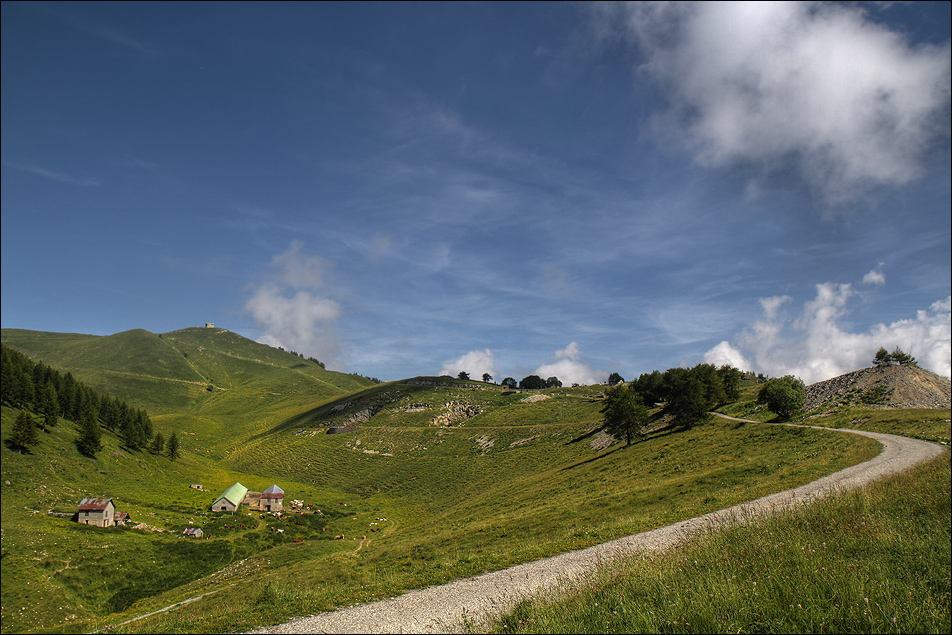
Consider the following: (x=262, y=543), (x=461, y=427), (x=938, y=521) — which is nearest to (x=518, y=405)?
(x=461, y=427)

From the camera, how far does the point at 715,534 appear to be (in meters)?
11.4

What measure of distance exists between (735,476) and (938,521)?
20.0 meters

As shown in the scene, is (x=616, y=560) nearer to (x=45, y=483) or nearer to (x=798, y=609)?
(x=798, y=609)

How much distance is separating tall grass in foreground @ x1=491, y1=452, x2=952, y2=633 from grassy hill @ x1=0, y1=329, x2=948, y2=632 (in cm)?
922

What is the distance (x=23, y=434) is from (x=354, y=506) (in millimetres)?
56835

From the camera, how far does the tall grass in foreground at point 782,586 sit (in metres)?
6.08

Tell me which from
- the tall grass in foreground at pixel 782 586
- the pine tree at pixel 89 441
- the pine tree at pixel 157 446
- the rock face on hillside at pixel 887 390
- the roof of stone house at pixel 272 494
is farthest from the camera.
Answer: the pine tree at pixel 157 446

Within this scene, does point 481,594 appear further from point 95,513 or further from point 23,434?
point 23,434

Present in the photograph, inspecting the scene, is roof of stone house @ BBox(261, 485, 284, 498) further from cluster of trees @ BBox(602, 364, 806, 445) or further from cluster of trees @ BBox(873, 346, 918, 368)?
cluster of trees @ BBox(873, 346, 918, 368)

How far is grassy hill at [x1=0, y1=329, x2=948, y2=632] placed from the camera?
72.4 feet

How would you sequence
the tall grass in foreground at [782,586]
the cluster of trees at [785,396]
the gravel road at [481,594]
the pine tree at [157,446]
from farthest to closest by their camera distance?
the pine tree at [157,446] < the cluster of trees at [785,396] < the gravel road at [481,594] < the tall grass in foreground at [782,586]

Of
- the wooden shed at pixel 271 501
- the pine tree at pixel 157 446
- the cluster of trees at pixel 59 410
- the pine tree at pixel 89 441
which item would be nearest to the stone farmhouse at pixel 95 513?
the wooden shed at pixel 271 501

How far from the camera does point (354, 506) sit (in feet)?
277

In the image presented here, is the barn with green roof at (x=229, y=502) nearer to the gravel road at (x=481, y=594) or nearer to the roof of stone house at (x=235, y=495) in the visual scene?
the roof of stone house at (x=235, y=495)
